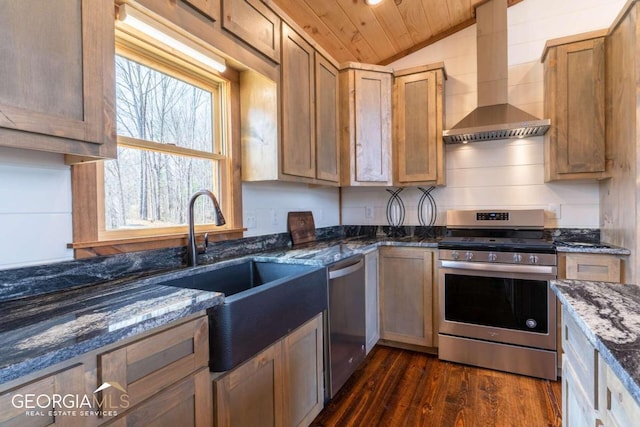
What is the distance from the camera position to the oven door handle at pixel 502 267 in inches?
87.8

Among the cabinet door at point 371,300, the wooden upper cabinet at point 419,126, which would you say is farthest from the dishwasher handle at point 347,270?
the wooden upper cabinet at point 419,126

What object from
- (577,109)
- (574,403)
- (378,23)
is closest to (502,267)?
(577,109)

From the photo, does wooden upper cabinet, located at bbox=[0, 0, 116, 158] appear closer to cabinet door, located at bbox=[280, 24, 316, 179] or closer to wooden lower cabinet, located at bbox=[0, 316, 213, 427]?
wooden lower cabinet, located at bbox=[0, 316, 213, 427]

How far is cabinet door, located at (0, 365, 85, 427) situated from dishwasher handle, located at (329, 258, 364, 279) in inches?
51.8

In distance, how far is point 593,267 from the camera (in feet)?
7.04

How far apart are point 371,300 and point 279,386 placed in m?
1.36

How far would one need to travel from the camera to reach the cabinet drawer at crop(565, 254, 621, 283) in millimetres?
2104

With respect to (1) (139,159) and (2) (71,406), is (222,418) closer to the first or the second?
(2) (71,406)

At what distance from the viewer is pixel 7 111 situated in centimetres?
84

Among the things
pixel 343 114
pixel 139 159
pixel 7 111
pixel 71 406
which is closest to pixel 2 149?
pixel 7 111

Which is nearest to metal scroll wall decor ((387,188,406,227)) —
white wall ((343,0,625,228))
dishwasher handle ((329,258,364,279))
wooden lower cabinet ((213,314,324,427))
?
white wall ((343,0,625,228))

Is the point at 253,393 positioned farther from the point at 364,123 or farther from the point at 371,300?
the point at 364,123

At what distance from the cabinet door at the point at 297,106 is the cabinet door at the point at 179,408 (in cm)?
133

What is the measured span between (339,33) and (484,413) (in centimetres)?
288
